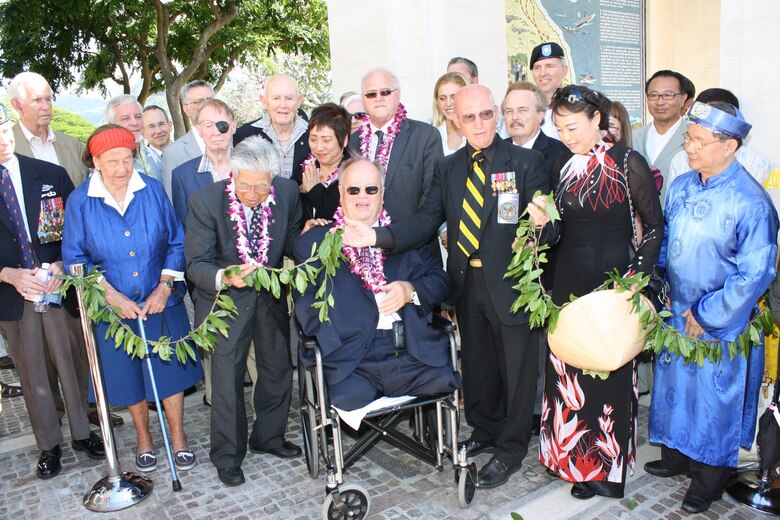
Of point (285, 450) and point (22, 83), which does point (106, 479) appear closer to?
point (285, 450)

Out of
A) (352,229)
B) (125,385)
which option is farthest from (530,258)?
(125,385)

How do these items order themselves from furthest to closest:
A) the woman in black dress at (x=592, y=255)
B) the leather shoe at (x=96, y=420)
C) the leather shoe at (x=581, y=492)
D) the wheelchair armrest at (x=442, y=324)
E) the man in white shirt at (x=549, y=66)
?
1. the man in white shirt at (x=549, y=66)
2. the leather shoe at (x=96, y=420)
3. the wheelchair armrest at (x=442, y=324)
4. the leather shoe at (x=581, y=492)
5. the woman in black dress at (x=592, y=255)

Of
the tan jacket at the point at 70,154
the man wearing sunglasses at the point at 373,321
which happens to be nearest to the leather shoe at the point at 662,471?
the man wearing sunglasses at the point at 373,321

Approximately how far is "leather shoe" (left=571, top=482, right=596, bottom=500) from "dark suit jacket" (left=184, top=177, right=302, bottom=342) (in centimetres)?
210

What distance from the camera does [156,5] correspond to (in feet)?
47.2

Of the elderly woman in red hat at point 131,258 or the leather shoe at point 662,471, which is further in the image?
the elderly woman in red hat at point 131,258

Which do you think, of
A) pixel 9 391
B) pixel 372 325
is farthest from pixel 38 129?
pixel 372 325

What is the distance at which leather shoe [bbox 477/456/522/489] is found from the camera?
3736 mm

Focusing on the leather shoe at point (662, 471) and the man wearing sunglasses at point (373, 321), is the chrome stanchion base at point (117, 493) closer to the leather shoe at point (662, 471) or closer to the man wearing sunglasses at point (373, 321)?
the man wearing sunglasses at point (373, 321)

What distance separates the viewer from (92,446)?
4.55 metres

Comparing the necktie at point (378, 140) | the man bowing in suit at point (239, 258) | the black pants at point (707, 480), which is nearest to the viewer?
the black pants at point (707, 480)

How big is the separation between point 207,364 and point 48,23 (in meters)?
13.0

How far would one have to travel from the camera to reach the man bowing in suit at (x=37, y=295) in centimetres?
417

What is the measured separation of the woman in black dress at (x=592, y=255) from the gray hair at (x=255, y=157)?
153cm
